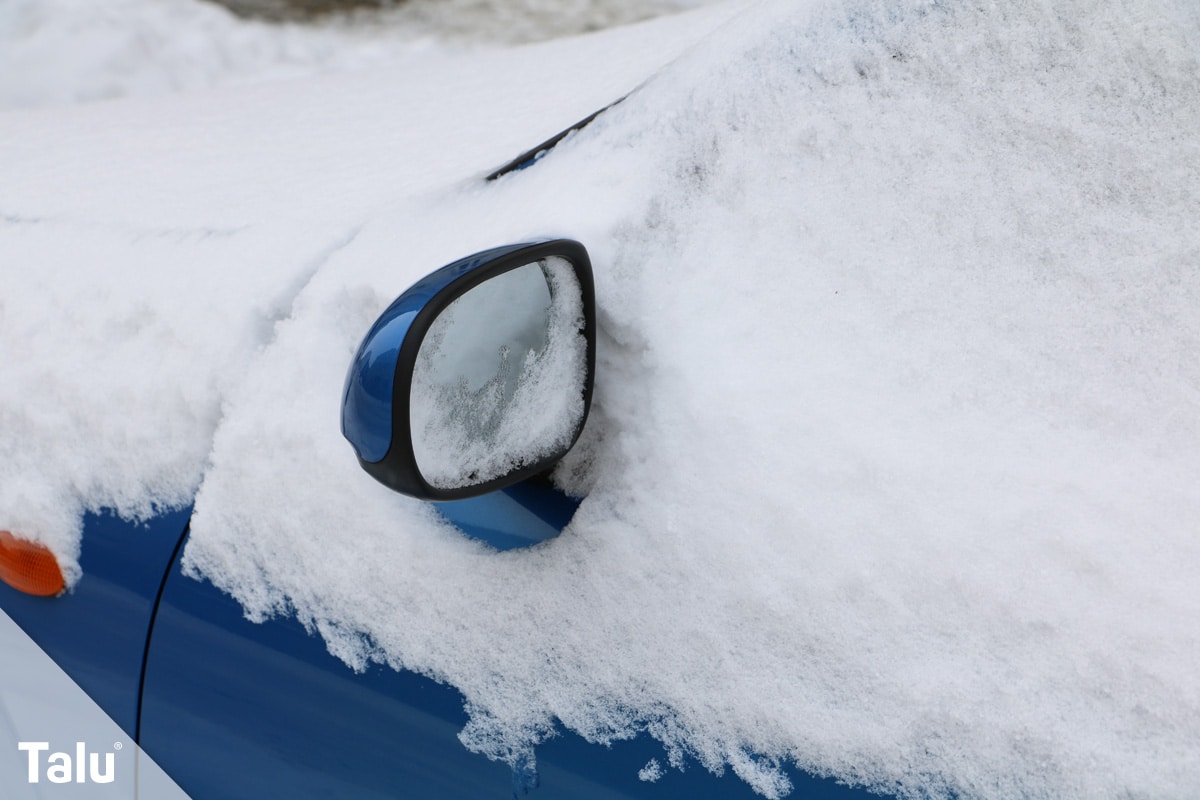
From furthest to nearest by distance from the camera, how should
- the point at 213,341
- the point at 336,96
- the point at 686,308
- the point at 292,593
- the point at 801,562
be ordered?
the point at 336,96 < the point at 213,341 < the point at 292,593 < the point at 686,308 < the point at 801,562

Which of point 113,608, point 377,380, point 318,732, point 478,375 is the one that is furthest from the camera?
point 113,608

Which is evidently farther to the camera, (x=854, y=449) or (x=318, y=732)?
(x=318, y=732)

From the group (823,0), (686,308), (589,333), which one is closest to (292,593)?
(589,333)

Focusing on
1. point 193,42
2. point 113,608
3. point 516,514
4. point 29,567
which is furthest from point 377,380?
point 193,42

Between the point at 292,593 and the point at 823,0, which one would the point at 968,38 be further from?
the point at 292,593

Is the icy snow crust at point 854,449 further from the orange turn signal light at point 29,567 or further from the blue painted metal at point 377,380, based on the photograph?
the orange turn signal light at point 29,567

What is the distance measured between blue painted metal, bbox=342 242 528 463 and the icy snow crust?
223 millimetres

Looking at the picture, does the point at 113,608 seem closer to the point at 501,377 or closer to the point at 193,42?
the point at 501,377

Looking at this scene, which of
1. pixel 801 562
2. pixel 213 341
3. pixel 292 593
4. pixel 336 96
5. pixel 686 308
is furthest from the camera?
pixel 336 96

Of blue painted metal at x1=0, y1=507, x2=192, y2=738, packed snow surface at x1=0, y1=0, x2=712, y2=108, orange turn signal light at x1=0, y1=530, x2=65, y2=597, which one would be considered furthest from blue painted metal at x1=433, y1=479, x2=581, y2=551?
packed snow surface at x1=0, y1=0, x2=712, y2=108

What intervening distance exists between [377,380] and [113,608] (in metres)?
0.68

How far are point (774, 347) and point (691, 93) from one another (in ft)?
1.28

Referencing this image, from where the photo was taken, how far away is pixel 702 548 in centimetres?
100

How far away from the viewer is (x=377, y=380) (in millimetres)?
916
